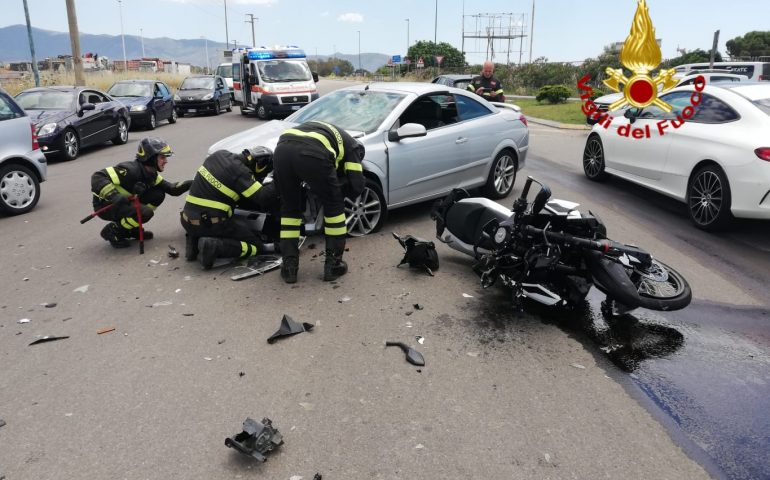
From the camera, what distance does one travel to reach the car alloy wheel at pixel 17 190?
7.74m

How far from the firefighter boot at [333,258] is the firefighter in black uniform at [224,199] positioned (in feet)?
2.59

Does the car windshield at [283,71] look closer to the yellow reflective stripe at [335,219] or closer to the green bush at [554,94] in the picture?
the green bush at [554,94]

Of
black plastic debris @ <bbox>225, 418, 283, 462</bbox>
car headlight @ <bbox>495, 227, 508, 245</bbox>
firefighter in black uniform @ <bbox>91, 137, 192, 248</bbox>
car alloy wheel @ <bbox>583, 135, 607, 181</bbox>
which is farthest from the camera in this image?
car alloy wheel @ <bbox>583, 135, 607, 181</bbox>

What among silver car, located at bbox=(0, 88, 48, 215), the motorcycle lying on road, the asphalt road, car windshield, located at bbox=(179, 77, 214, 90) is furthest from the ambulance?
the motorcycle lying on road

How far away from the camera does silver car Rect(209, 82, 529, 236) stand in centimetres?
629

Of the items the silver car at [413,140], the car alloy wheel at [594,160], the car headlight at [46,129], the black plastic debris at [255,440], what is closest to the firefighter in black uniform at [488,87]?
the car alloy wheel at [594,160]

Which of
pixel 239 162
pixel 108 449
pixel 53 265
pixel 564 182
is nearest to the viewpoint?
pixel 108 449

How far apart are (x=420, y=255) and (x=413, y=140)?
5.94ft

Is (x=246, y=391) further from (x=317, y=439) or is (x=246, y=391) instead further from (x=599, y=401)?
(x=599, y=401)

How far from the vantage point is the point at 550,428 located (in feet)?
10.1

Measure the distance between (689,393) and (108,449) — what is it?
3327mm

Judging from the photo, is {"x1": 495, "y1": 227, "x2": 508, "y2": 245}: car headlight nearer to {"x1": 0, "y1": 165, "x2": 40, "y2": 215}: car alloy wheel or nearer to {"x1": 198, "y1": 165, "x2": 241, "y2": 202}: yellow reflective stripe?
{"x1": 198, "y1": 165, "x2": 241, "y2": 202}: yellow reflective stripe

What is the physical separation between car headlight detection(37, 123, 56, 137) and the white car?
11298 millimetres

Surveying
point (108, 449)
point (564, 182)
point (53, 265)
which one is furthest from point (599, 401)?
point (564, 182)
